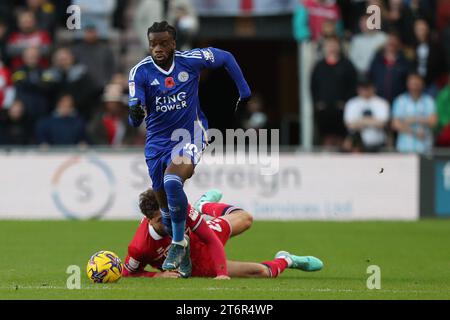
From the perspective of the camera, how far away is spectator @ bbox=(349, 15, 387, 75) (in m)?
21.5

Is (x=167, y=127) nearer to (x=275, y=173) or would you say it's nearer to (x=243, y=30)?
(x=275, y=173)

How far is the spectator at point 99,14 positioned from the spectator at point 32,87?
1873 mm

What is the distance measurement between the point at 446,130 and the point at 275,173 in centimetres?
347

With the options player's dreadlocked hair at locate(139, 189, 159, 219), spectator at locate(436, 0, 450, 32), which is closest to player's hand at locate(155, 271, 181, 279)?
player's dreadlocked hair at locate(139, 189, 159, 219)

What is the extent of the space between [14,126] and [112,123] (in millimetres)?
1780

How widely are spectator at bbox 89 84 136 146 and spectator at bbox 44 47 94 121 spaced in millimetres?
499

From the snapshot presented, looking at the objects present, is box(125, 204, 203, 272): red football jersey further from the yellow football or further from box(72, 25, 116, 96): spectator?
box(72, 25, 116, 96): spectator

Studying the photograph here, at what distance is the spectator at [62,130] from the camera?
20203 mm

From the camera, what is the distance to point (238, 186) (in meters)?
19.8

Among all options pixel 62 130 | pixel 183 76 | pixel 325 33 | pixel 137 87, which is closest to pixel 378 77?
pixel 325 33

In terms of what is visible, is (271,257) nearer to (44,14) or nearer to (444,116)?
(444,116)

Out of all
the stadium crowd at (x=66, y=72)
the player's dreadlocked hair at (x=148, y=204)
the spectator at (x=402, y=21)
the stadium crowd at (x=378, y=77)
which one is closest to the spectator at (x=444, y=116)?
the stadium crowd at (x=378, y=77)

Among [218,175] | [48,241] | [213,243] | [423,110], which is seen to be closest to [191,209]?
[213,243]

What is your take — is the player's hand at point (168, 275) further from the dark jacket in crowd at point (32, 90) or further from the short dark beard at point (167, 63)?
the dark jacket in crowd at point (32, 90)
